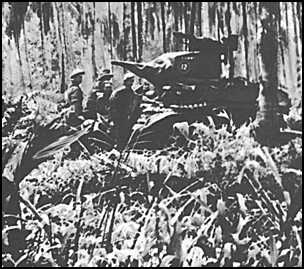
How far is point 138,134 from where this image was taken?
2213 mm

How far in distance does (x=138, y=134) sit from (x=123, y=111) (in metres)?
0.10

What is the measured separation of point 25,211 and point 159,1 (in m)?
0.86

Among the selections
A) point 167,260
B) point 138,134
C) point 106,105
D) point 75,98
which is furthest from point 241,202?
point 75,98

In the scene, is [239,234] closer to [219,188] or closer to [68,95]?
[219,188]

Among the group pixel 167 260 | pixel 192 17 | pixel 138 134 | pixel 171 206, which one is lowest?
pixel 167 260

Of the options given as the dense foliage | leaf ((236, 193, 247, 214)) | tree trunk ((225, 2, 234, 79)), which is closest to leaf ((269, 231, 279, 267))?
the dense foliage

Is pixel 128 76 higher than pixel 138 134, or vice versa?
pixel 128 76

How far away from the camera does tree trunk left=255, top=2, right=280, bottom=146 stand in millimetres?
2219

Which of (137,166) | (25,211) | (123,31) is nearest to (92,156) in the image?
(137,166)

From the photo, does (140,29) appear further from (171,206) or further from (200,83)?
(171,206)

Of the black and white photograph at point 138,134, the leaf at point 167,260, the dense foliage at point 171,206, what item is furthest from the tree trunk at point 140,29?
the leaf at point 167,260

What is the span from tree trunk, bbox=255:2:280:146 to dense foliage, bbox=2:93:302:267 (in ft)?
0.23

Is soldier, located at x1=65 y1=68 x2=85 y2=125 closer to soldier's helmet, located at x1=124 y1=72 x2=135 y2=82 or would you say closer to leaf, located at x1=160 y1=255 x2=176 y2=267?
soldier's helmet, located at x1=124 y1=72 x2=135 y2=82

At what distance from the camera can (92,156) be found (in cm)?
221
